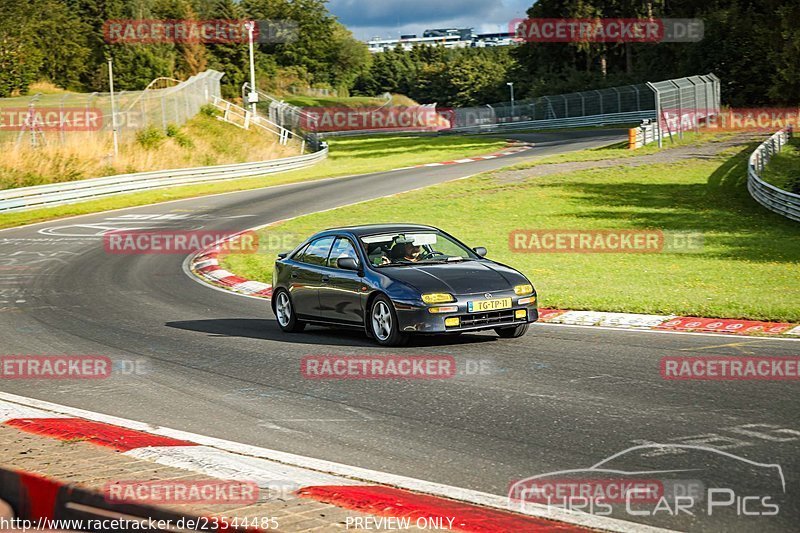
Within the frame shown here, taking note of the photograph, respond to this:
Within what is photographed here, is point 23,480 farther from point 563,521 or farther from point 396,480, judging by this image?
point 563,521

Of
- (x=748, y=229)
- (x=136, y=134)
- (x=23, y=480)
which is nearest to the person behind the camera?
(x=23, y=480)

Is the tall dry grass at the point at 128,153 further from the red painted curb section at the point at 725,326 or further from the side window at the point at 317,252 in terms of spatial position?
the red painted curb section at the point at 725,326

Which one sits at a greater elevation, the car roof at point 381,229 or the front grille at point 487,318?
the car roof at point 381,229

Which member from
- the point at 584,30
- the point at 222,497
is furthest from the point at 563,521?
the point at 584,30

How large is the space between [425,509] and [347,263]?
23.2ft

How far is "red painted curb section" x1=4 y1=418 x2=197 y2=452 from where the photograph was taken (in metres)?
7.41

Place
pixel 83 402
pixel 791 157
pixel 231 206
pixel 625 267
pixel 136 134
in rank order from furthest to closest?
pixel 136 134
pixel 791 157
pixel 231 206
pixel 625 267
pixel 83 402

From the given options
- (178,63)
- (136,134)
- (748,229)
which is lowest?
(748,229)

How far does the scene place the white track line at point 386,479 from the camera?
5.57 meters

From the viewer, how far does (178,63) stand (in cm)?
9856

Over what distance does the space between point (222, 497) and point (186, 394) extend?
3897 mm

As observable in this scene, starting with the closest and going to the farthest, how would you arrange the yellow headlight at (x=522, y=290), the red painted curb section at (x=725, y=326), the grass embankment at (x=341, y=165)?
1. the yellow headlight at (x=522, y=290)
2. the red painted curb section at (x=725, y=326)
3. the grass embankment at (x=341, y=165)

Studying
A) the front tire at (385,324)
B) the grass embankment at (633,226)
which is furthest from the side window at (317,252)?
the grass embankment at (633,226)

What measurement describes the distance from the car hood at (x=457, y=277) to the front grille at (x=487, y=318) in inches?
10.4
